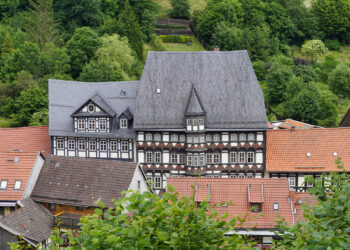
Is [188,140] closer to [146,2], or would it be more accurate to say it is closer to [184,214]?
[184,214]

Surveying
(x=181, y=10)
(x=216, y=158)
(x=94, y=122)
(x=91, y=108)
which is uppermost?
(x=181, y=10)

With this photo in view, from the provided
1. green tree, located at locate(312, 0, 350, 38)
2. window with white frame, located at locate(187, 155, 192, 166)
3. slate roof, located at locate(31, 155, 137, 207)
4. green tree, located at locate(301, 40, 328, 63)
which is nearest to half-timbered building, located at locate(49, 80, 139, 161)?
window with white frame, located at locate(187, 155, 192, 166)

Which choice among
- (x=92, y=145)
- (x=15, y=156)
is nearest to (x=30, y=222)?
(x=15, y=156)

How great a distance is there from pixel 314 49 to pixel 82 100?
155 ft

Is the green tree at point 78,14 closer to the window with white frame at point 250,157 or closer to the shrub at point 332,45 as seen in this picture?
the shrub at point 332,45

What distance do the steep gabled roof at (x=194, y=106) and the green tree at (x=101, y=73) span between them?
16542mm

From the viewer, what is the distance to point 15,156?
38469mm

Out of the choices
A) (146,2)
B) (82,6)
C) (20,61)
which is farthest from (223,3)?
(20,61)

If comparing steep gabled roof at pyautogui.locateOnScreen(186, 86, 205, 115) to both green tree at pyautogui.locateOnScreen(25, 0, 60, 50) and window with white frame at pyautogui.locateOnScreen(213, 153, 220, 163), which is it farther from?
green tree at pyautogui.locateOnScreen(25, 0, 60, 50)

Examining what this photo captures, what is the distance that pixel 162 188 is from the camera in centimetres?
4441

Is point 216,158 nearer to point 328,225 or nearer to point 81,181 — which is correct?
point 81,181

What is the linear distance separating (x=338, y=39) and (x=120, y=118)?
59355mm

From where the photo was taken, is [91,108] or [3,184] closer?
[3,184]

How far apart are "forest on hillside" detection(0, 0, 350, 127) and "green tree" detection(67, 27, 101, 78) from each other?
111 millimetres
